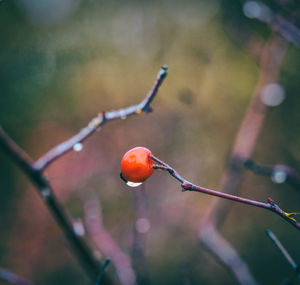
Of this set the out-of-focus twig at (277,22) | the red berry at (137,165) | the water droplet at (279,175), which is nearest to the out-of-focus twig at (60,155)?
the red berry at (137,165)

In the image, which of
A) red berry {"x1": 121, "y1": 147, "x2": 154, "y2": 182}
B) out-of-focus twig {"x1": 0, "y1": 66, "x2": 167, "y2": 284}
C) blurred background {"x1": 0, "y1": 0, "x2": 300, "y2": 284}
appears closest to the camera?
red berry {"x1": 121, "y1": 147, "x2": 154, "y2": 182}

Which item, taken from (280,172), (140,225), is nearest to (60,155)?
(140,225)

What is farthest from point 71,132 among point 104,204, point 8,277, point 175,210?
point 8,277

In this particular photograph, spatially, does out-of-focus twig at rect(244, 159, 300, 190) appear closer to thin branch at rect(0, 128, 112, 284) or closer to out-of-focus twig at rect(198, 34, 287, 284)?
out-of-focus twig at rect(198, 34, 287, 284)

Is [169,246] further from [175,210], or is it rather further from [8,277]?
[8,277]

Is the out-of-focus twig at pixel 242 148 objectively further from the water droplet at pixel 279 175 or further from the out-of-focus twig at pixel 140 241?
the out-of-focus twig at pixel 140 241

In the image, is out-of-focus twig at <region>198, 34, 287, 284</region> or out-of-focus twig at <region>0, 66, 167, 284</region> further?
out-of-focus twig at <region>198, 34, 287, 284</region>

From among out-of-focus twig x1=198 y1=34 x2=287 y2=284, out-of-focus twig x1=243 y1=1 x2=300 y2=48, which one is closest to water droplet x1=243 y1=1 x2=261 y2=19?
out-of-focus twig x1=243 y1=1 x2=300 y2=48
